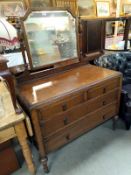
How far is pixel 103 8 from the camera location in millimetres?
5012

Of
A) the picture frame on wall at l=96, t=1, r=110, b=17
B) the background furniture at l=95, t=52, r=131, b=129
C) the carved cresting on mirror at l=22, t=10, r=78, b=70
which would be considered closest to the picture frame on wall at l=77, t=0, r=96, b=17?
the picture frame on wall at l=96, t=1, r=110, b=17

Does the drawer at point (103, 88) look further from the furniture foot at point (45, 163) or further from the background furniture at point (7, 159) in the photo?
the background furniture at point (7, 159)

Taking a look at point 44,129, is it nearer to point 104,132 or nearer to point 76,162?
point 76,162

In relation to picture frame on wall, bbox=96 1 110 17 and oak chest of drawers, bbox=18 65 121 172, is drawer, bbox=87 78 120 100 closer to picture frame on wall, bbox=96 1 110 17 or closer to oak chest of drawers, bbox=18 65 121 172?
oak chest of drawers, bbox=18 65 121 172

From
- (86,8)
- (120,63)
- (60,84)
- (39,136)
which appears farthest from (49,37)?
(86,8)

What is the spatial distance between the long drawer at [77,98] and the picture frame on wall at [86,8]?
3.62 m

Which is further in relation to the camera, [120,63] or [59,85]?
[120,63]

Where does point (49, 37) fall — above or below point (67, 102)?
above

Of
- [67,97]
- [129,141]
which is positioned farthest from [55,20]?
[129,141]

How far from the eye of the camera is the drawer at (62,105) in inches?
45.8

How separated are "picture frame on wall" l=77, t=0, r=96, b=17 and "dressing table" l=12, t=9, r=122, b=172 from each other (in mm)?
3378

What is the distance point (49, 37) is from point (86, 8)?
12.4 feet

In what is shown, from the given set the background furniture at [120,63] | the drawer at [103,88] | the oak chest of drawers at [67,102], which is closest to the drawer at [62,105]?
the oak chest of drawers at [67,102]

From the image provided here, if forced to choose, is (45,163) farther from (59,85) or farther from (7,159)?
(59,85)
